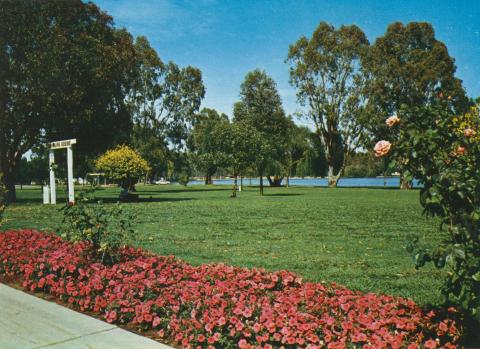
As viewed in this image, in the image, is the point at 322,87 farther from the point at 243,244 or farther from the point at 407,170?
the point at 407,170

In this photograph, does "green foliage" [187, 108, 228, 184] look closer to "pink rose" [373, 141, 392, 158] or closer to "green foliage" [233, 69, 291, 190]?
"green foliage" [233, 69, 291, 190]

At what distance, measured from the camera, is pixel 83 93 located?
2286 centimetres

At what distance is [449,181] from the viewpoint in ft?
9.61

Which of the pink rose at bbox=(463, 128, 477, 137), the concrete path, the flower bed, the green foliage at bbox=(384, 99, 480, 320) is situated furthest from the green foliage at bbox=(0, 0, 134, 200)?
the pink rose at bbox=(463, 128, 477, 137)

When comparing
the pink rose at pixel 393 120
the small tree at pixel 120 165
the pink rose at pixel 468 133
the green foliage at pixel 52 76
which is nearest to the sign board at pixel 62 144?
the green foliage at pixel 52 76

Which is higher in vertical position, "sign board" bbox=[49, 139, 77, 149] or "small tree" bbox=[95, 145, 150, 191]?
"sign board" bbox=[49, 139, 77, 149]

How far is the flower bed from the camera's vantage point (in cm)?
346

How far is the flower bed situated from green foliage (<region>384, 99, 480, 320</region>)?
0.59m

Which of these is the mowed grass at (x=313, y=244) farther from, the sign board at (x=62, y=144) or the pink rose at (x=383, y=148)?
the sign board at (x=62, y=144)

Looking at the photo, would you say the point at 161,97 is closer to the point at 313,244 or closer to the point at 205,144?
the point at 205,144

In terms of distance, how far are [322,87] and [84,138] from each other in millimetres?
28065

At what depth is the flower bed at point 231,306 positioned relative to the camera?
3.46m

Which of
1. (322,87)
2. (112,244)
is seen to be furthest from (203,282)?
(322,87)

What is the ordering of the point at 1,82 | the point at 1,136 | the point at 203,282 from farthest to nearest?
the point at 1,136
the point at 1,82
the point at 203,282
